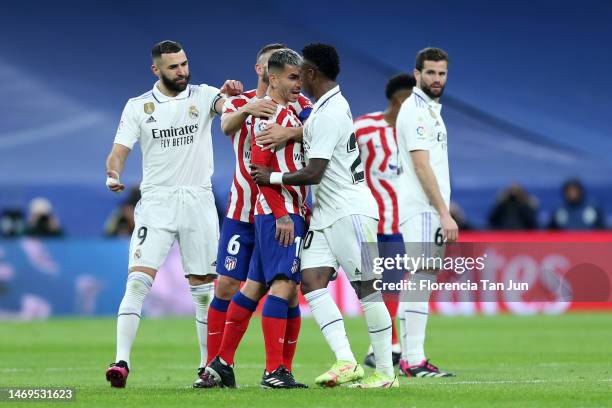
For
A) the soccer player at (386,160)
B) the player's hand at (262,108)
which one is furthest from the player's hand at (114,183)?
the soccer player at (386,160)

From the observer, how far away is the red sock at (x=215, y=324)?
9633mm

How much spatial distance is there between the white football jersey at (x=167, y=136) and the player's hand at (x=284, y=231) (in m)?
1.28

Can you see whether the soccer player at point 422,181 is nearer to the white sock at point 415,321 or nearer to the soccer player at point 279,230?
the white sock at point 415,321

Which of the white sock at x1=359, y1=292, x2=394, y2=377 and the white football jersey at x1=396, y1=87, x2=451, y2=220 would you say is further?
the white football jersey at x1=396, y1=87, x2=451, y2=220

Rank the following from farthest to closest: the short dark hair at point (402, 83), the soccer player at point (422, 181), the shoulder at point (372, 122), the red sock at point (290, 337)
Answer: the shoulder at point (372, 122)
the short dark hair at point (402, 83)
the soccer player at point (422, 181)
the red sock at point (290, 337)

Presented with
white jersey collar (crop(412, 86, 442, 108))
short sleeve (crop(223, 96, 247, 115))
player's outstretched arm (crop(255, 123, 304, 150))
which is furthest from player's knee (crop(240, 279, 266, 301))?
white jersey collar (crop(412, 86, 442, 108))

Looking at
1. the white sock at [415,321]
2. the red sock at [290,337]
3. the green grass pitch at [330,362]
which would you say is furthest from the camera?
the white sock at [415,321]

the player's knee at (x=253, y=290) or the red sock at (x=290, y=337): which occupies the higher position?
the player's knee at (x=253, y=290)

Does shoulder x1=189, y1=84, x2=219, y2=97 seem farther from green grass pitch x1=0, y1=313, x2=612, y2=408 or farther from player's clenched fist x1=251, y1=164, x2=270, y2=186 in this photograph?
green grass pitch x1=0, y1=313, x2=612, y2=408

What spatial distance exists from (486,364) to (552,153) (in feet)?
42.2

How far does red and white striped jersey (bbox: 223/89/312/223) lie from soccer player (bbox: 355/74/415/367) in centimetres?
319

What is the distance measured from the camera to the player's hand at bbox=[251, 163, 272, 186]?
350 inches

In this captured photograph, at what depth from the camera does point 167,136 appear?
9914 millimetres

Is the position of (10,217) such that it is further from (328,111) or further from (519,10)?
(328,111)
